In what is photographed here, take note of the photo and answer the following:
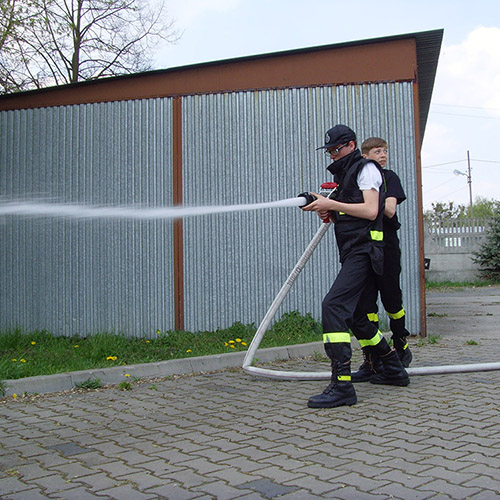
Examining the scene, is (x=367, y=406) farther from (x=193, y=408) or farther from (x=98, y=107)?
(x=98, y=107)

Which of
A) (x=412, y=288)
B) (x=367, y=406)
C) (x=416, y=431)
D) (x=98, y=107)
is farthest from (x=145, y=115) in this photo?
(x=416, y=431)

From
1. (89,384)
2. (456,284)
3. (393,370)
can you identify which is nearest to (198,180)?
(89,384)

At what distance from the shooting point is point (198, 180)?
870 centimetres

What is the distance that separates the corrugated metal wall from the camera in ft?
28.0

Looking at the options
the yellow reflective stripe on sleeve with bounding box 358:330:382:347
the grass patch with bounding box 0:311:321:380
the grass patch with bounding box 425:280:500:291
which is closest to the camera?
the yellow reflective stripe on sleeve with bounding box 358:330:382:347

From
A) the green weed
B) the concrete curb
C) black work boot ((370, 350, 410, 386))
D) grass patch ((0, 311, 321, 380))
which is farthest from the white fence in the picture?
the green weed

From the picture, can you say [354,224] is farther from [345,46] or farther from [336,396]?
[345,46]

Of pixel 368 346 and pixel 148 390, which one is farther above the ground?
pixel 368 346

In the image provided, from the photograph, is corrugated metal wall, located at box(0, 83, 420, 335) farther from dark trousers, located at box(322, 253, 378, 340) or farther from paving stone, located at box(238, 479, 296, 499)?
paving stone, located at box(238, 479, 296, 499)

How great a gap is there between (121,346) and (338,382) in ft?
12.2

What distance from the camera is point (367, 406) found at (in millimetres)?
4535

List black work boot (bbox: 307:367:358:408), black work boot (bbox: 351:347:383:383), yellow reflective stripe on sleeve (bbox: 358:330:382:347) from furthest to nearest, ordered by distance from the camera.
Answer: black work boot (bbox: 351:347:383:383) → yellow reflective stripe on sleeve (bbox: 358:330:382:347) → black work boot (bbox: 307:367:358:408)

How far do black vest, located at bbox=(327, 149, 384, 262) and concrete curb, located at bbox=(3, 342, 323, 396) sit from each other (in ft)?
7.03

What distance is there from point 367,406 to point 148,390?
6.36 ft
